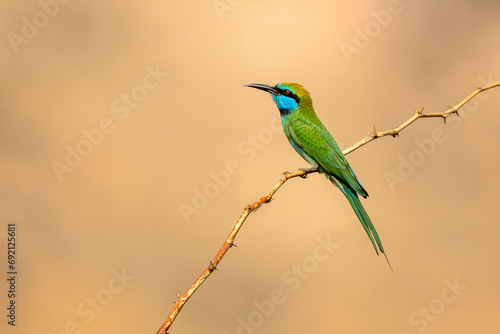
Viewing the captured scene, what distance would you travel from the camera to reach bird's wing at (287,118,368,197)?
2.30m

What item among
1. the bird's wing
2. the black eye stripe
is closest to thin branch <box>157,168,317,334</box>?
the bird's wing

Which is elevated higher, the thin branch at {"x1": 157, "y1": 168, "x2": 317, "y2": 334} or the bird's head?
the bird's head

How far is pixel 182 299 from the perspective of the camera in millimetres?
815

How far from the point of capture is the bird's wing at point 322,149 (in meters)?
2.30

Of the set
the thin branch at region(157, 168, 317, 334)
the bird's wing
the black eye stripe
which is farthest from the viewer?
the black eye stripe

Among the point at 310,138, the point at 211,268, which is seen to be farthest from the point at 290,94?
the point at 211,268

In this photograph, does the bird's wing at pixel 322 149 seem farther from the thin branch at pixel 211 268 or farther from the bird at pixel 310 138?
the thin branch at pixel 211 268

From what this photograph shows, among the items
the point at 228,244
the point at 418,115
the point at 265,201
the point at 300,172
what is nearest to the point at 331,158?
the point at 300,172

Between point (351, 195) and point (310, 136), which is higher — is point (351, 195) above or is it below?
below

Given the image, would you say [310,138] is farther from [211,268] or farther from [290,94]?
[211,268]

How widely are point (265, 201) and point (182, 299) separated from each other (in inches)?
15.0

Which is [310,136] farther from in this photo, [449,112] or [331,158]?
[449,112]

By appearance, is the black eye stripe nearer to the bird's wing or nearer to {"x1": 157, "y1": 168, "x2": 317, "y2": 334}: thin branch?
the bird's wing

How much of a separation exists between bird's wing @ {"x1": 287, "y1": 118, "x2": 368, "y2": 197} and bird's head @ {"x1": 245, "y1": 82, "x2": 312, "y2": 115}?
0.26ft
